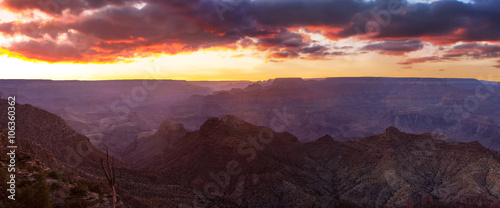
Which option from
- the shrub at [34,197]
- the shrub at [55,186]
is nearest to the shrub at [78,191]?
the shrub at [55,186]

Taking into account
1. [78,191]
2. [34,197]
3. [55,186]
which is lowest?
[78,191]

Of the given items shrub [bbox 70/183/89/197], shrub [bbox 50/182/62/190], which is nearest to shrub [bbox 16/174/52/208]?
shrub [bbox 50/182/62/190]

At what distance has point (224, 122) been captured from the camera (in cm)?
11462

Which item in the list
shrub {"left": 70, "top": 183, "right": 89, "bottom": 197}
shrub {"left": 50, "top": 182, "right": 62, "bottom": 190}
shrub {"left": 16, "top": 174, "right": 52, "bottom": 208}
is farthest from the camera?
shrub {"left": 70, "top": 183, "right": 89, "bottom": 197}

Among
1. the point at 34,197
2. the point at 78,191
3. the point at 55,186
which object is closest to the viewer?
the point at 34,197

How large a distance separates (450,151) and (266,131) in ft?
195

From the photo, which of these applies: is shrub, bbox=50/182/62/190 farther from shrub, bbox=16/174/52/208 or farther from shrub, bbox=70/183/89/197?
shrub, bbox=16/174/52/208

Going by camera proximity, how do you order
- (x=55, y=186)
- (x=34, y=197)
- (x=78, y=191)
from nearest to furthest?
1. (x=34, y=197)
2. (x=55, y=186)
3. (x=78, y=191)

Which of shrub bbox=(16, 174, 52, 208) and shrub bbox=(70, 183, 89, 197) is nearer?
shrub bbox=(16, 174, 52, 208)

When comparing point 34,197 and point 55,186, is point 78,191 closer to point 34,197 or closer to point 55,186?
point 55,186

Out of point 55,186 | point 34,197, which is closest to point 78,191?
point 55,186

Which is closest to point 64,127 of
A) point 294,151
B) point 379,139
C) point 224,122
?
point 224,122

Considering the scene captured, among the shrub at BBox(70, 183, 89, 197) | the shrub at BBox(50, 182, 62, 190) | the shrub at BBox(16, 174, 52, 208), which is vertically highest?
the shrub at BBox(16, 174, 52, 208)

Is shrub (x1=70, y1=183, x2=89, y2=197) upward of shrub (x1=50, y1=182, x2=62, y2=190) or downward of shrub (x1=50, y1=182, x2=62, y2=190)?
downward
